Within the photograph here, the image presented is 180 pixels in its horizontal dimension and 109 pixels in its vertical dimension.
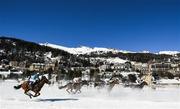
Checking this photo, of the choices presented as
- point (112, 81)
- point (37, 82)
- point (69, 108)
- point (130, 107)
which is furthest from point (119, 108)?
point (112, 81)

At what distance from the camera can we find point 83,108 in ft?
75.5

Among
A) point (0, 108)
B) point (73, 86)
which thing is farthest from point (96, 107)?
point (73, 86)

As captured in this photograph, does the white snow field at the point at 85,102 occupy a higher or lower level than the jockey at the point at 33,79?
lower

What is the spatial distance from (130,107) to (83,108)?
2.41m

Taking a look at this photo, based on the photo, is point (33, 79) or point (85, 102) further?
point (33, 79)

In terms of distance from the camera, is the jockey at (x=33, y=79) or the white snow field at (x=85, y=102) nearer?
the white snow field at (x=85, y=102)

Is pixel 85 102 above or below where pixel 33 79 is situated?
below

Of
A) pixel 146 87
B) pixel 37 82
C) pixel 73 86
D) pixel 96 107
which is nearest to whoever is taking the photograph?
pixel 96 107

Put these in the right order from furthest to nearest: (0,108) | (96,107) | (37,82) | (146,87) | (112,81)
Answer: (146,87)
(112,81)
(37,82)
(96,107)
(0,108)

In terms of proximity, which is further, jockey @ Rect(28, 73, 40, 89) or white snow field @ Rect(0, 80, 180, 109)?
jockey @ Rect(28, 73, 40, 89)

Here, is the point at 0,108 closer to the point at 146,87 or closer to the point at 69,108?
the point at 69,108

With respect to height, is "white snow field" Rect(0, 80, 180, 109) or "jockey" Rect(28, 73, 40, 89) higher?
"jockey" Rect(28, 73, 40, 89)

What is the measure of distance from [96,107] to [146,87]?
30962 millimetres

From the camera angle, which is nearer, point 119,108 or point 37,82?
point 119,108
